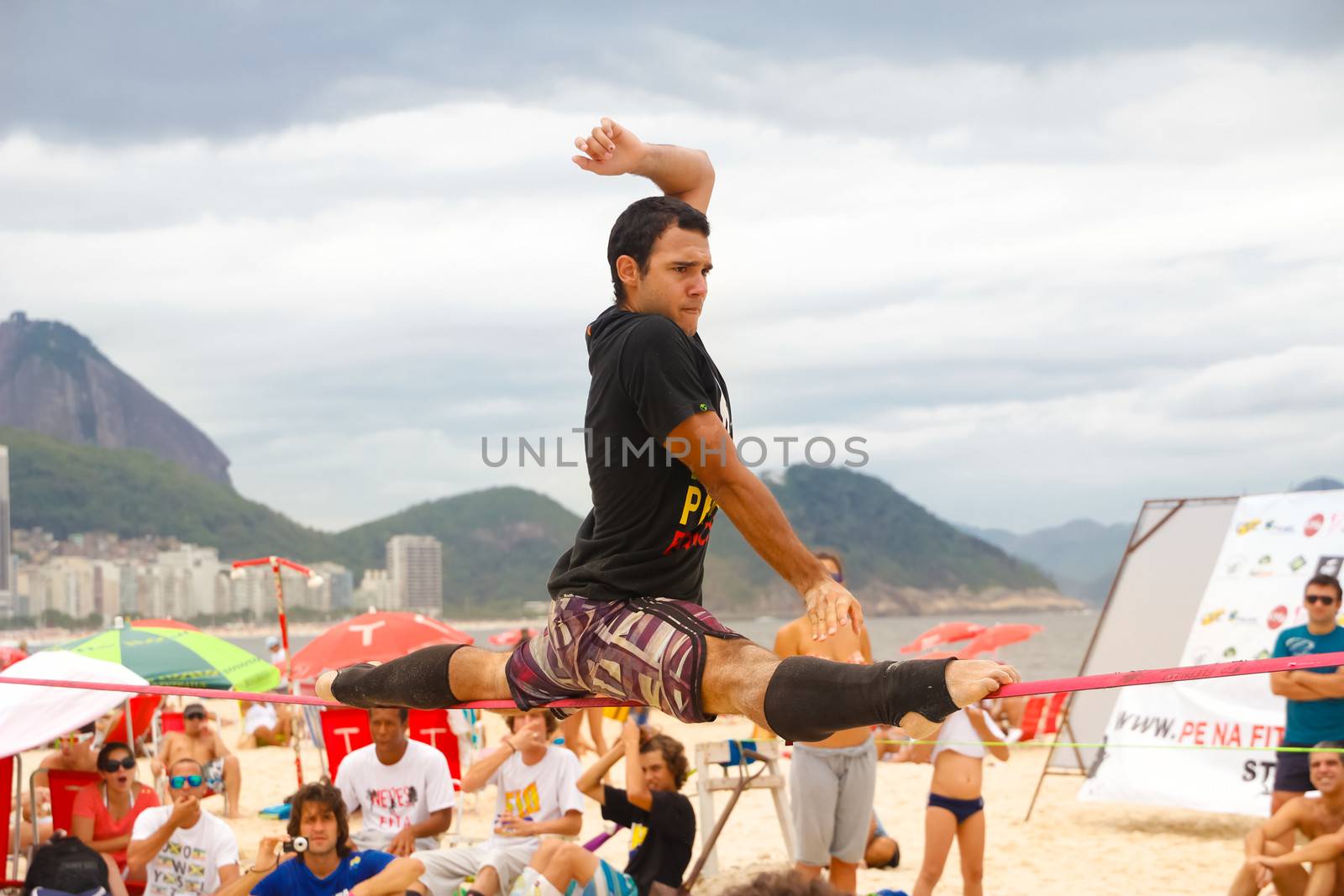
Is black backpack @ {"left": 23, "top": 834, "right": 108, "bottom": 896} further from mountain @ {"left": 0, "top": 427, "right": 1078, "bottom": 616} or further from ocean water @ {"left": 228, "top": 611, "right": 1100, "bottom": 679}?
mountain @ {"left": 0, "top": 427, "right": 1078, "bottom": 616}

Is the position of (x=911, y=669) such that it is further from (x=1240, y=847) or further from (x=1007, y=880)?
Result: (x=1240, y=847)

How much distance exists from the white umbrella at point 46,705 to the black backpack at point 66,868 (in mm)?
504

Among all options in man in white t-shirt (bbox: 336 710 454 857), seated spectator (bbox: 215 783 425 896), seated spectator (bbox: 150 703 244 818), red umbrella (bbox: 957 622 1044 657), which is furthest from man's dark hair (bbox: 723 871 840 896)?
red umbrella (bbox: 957 622 1044 657)

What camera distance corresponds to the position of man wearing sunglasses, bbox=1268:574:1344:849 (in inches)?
238

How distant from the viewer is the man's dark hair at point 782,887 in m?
1.95

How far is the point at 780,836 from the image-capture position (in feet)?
31.5

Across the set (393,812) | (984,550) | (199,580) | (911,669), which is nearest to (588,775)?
(393,812)

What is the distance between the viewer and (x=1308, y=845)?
5.81m

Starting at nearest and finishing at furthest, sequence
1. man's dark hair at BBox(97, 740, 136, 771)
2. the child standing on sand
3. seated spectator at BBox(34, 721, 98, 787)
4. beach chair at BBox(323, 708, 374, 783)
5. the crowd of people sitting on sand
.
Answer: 1. the crowd of people sitting on sand
2. the child standing on sand
3. man's dark hair at BBox(97, 740, 136, 771)
4. seated spectator at BBox(34, 721, 98, 787)
5. beach chair at BBox(323, 708, 374, 783)

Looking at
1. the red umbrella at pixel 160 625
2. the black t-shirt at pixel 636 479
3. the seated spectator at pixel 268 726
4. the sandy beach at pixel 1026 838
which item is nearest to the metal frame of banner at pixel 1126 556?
the sandy beach at pixel 1026 838

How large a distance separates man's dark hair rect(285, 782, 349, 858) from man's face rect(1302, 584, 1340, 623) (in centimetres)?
441

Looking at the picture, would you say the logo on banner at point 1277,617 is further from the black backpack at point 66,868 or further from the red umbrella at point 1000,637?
the black backpack at point 66,868

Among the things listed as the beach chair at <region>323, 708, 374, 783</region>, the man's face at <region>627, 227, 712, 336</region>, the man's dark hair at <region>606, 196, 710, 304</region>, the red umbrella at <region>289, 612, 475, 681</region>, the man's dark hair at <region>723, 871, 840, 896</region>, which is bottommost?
the beach chair at <region>323, 708, 374, 783</region>

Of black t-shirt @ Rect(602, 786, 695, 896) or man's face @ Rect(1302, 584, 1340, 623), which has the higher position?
man's face @ Rect(1302, 584, 1340, 623)
